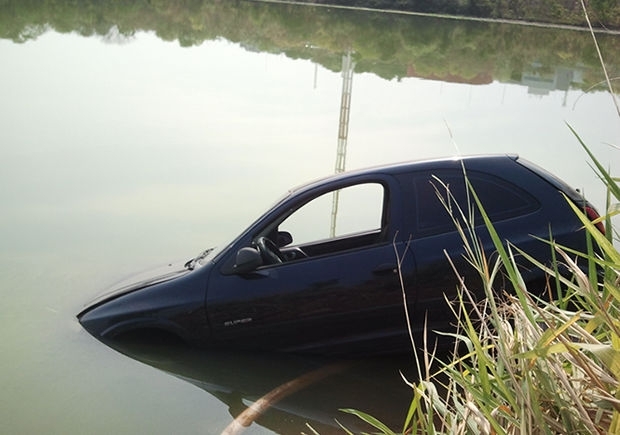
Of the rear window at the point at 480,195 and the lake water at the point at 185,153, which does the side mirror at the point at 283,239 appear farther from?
the rear window at the point at 480,195

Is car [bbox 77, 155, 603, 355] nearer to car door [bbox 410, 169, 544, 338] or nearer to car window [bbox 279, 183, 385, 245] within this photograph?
car door [bbox 410, 169, 544, 338]

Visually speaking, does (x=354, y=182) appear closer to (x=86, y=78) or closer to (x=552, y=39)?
(x=86, y=78)

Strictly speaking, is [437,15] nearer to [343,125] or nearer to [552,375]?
[343,125]

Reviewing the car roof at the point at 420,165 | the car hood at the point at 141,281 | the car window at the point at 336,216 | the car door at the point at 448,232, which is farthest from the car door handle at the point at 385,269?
the car window at the point at 336,216

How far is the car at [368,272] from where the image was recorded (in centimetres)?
518

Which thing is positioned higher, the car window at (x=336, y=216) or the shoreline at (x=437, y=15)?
the shoreline at (x=437, y=15)

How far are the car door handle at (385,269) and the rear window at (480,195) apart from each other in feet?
1.21

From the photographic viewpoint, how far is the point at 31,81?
633 inches

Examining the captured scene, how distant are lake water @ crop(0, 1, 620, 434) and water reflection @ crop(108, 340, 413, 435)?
0.01 metres

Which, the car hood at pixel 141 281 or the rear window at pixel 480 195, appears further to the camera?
the car hood at pixel 141 281

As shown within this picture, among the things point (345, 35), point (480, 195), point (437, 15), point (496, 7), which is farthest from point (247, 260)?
A: point (496, 7)

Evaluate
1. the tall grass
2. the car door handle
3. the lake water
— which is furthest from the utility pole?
the tall grass

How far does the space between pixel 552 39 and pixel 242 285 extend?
38.9 metres

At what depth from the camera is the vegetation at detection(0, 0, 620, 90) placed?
2480 centimetres
